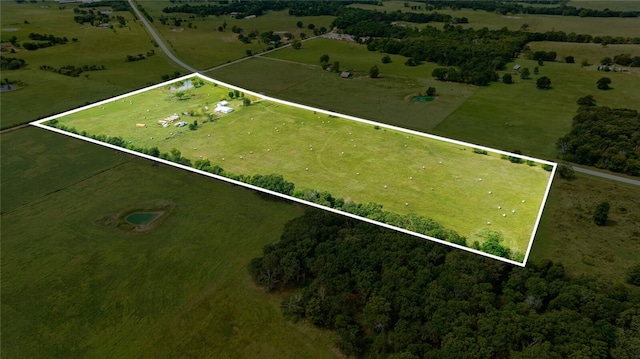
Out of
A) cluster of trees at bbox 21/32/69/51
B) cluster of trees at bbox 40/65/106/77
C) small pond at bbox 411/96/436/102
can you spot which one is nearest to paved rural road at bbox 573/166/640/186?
small pond at bbox 411/96/436/102

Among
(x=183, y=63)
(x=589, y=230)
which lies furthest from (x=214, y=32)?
(x=589, y=230)

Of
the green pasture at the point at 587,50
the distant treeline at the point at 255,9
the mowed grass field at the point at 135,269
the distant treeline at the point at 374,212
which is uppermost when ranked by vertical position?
the distant treeline at the point at 374,212

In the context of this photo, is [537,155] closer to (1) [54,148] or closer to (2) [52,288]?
(2) [52,288]

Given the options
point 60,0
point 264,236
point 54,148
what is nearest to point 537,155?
point 264,236

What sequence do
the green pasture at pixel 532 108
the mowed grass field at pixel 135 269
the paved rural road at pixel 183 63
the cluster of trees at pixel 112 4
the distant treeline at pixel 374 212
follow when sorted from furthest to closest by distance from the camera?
the cluster of trees at pixel 112 4 → the green pasture at pixel 532 108 → the paved rural road at pixel 183 63 → the mowed grass field at pixel 135 269 → the distant treeline at pixel 374 212

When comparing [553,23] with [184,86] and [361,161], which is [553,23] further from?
[361,161]

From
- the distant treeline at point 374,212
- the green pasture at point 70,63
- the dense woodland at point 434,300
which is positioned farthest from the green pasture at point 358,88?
the distant treeline at point 374,212

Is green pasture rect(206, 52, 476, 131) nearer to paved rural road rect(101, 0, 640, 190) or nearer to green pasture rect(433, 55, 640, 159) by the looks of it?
green pasture rect(433, 55, 640, 159)

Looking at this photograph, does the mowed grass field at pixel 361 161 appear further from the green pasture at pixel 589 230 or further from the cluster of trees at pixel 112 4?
the cluster of trees at pixel 112 4
